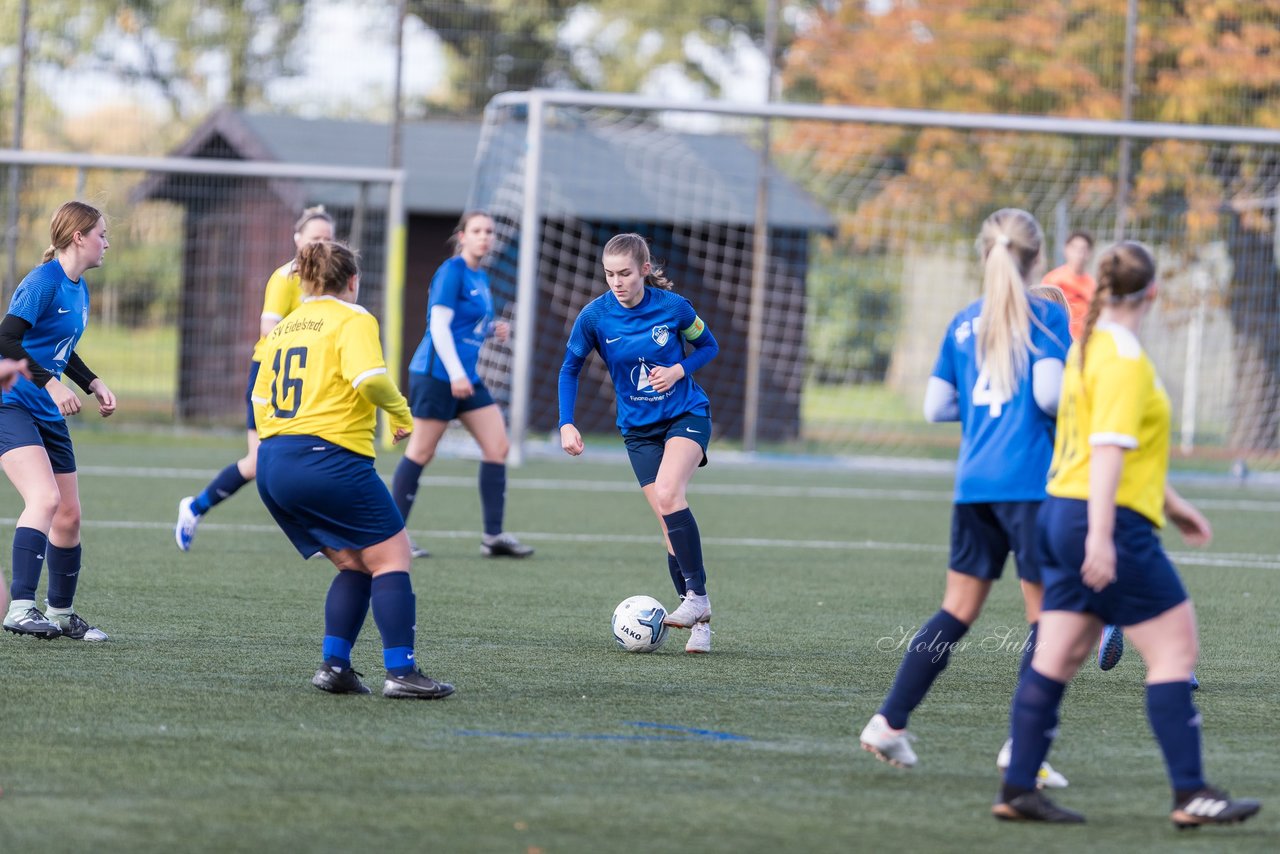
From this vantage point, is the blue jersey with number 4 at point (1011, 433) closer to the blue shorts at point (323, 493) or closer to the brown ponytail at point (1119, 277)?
the brown ponytail at point (1119, 277)

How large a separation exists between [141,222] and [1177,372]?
43.9 feet

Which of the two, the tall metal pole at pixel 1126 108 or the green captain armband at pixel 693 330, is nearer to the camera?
the green captain armband at pixel 693 330

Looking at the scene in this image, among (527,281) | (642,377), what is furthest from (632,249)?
(527,281)

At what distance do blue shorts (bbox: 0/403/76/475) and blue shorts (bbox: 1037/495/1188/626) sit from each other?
13.2 ft

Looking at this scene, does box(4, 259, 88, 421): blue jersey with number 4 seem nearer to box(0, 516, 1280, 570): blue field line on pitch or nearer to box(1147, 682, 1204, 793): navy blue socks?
box(0, 516, 1280, 570): blue field line on pitch

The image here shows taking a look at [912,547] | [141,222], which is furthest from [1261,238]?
[141,222]

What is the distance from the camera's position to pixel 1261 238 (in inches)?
734

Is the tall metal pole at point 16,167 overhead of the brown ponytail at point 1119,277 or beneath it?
overhead

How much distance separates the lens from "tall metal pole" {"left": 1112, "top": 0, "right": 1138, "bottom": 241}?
1775 cm

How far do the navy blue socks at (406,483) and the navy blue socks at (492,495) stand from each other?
395 mm

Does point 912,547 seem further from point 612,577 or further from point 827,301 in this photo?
point 827,301

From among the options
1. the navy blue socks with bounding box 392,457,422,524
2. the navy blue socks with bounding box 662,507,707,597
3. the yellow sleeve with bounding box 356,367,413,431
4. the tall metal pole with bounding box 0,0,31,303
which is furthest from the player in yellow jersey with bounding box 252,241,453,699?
the tall metal pole with bounding box 0,0,31,303

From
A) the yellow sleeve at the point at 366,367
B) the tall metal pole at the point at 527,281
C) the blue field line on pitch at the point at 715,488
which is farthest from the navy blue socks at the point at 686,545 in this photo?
the tall metal pole at the point at 527,281

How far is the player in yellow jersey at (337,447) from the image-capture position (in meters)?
5.39
